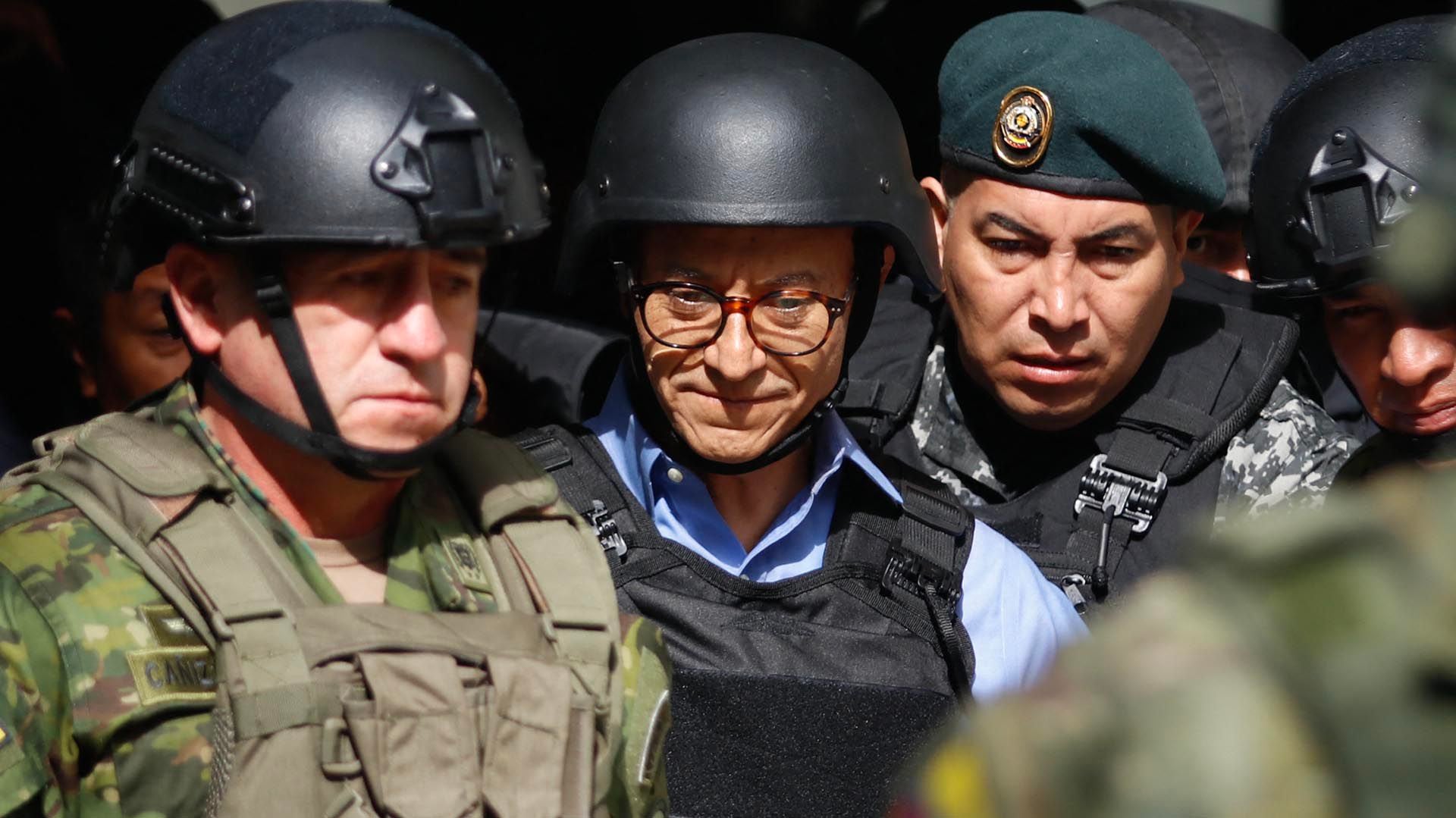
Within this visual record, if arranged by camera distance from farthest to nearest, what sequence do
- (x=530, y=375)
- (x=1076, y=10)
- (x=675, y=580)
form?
(x=1076, y=10) < (x=530, y=375) < (x=675, y=580)

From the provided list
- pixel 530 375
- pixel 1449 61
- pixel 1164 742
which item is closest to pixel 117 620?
pixel 1164 742

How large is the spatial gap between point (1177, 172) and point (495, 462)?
168cm

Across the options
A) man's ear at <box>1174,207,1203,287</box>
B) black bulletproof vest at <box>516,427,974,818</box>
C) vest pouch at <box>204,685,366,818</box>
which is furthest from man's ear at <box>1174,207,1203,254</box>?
vest pouch at <box>204,685,366,818</box>

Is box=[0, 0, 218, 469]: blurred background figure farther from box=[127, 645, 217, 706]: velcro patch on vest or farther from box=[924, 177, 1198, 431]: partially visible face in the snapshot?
box=[924, 177, 1198, 431]: partially visible face

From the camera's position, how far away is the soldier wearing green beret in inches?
131

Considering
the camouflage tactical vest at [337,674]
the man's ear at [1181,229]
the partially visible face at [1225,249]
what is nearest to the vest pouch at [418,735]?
the camouflage tactical vest at [337,674]

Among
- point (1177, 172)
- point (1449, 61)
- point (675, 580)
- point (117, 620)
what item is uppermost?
point (1449, 61)

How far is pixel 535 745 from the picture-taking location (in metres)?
1.97

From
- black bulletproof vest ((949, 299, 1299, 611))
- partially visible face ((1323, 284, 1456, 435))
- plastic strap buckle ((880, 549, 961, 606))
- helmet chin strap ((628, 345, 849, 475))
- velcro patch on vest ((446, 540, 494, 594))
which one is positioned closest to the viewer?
velcro patch on vest ((446, 540, 494, 594))

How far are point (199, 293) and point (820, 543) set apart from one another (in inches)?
44.6

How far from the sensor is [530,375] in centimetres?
363

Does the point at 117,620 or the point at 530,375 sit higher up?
the point at 117,620

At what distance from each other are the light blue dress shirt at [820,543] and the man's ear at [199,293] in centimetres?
84

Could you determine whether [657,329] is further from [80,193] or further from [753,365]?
[80,193]
